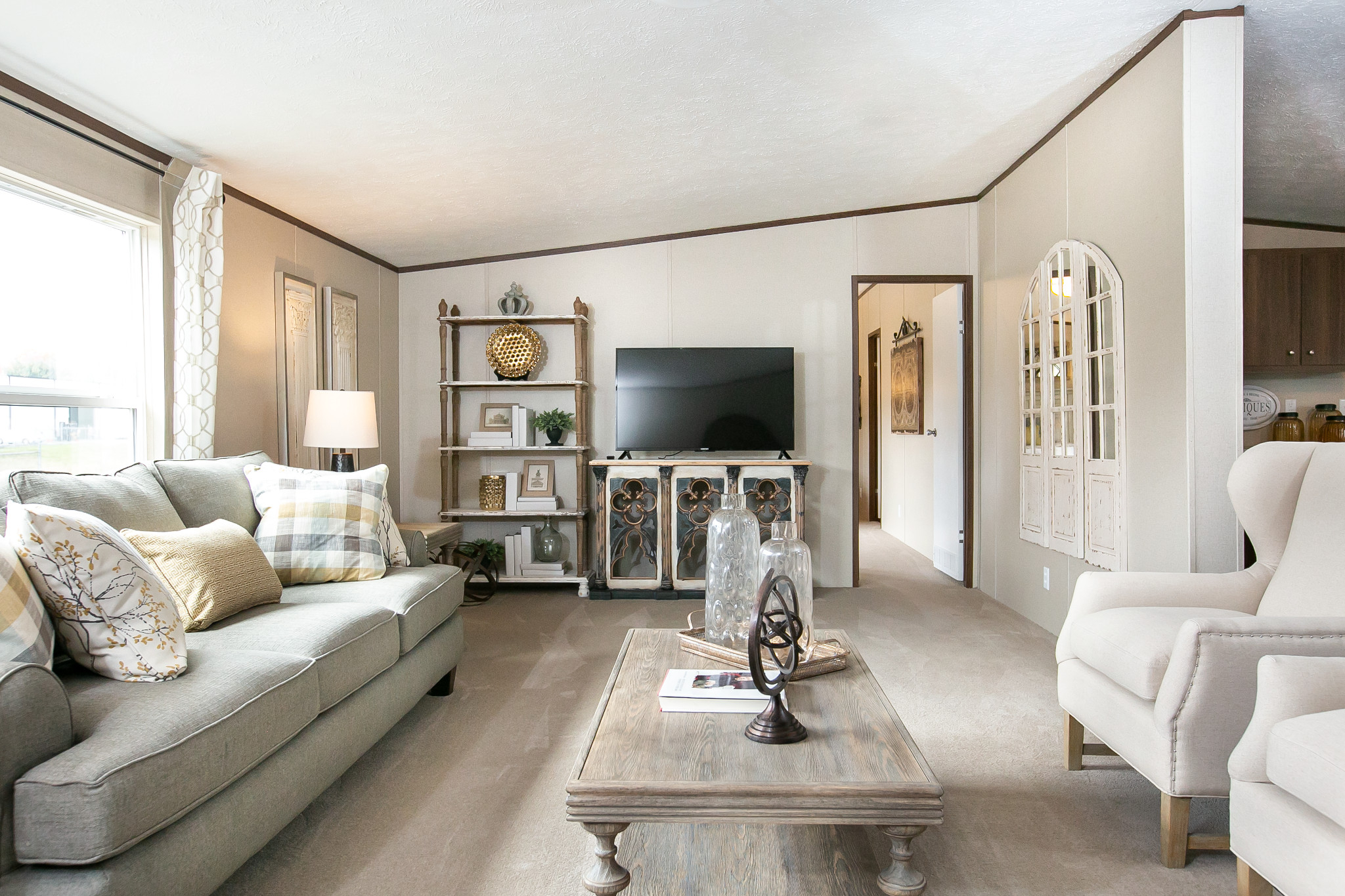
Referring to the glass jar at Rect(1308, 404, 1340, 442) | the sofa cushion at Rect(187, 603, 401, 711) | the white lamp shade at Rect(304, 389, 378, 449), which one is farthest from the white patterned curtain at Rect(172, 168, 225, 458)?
the glass jar at Rect(1308, 404, 1340, 442)

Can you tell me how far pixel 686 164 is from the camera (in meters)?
4.05

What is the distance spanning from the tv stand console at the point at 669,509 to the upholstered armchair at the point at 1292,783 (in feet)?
11.0

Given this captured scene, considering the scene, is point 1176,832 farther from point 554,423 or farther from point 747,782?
point 554,423

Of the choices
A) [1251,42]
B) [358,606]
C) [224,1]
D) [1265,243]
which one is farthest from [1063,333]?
[224,1]

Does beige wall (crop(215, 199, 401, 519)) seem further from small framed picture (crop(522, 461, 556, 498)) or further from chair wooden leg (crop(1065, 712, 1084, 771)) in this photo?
chair wooden leg (crop(1065, 712, 1084, 771))

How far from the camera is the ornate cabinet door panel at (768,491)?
4.91 metres

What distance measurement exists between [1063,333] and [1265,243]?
197cm

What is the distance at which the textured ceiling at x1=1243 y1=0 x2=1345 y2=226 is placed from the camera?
2.83 metres

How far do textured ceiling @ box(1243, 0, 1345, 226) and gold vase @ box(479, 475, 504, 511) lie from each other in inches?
169

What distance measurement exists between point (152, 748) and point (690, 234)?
177 inches

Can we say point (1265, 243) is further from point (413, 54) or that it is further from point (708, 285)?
point (413, 54)

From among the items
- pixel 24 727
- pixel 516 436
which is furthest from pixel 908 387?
pixel 24 727

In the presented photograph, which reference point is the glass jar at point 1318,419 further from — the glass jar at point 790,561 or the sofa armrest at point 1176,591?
the glass jar at point 790,561

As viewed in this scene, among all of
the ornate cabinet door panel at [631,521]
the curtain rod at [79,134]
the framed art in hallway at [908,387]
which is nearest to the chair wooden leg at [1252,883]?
the ornate cabinet door panel at [631,521]
